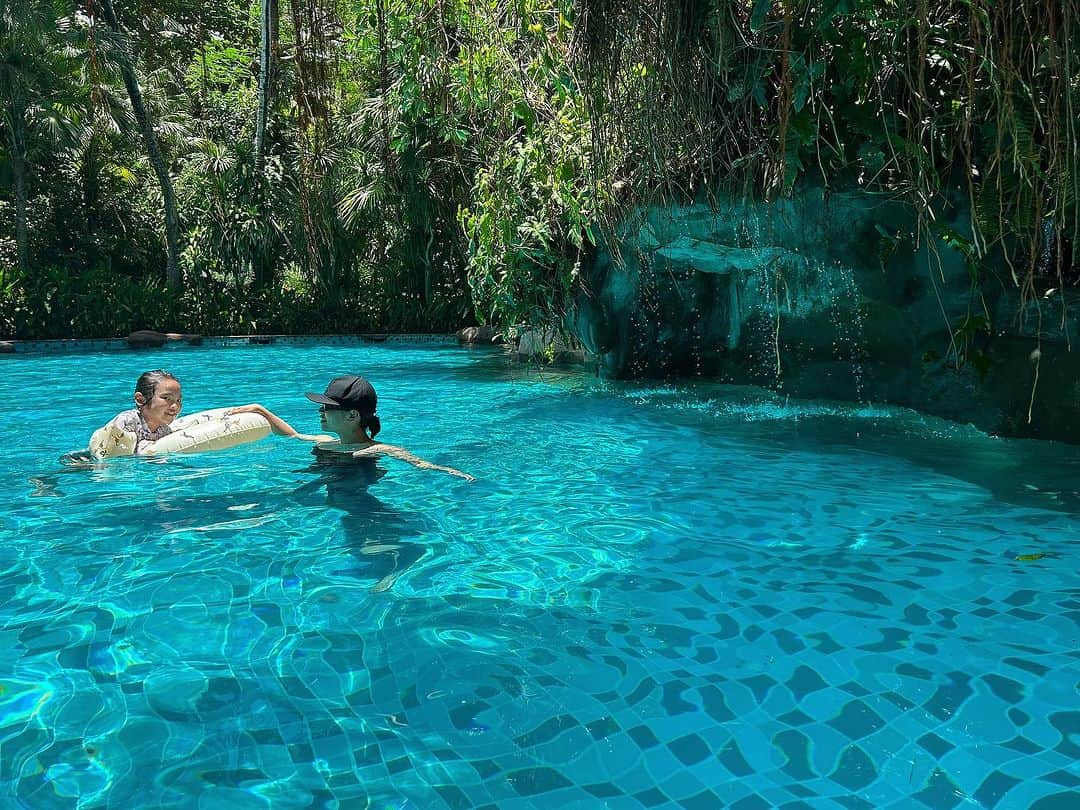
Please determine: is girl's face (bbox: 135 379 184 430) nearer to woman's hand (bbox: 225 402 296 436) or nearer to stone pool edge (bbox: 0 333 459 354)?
woman's hand (bbox: 225 402 296 436)

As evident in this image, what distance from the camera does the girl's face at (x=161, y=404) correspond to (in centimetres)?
732

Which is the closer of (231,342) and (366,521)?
(366,521)

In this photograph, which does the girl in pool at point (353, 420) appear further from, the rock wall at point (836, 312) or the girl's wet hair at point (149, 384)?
the rock wall at point (836, 312)

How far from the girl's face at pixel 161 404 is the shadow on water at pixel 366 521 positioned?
1.34m

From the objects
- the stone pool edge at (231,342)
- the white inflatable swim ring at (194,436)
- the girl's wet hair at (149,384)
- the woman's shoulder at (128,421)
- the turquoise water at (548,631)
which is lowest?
the turquoise water at (548,631)

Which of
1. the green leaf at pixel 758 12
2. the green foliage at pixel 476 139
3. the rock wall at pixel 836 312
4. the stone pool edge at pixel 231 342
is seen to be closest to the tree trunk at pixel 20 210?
the green foliage at pixel 476 139

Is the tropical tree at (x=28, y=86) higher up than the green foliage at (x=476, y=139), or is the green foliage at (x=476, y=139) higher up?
the tropical tree at (x=28, y=86)

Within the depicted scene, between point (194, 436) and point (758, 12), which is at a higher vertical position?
point (758, 12)

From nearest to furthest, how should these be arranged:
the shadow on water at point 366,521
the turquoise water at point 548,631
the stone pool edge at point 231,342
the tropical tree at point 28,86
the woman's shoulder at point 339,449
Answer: the turquoise water at point 548,631
the shadow on water at point 366,521
the woman's shoulder at point 339,449
the stone pool edge at point 231,342
the tropical tree at point 28,86

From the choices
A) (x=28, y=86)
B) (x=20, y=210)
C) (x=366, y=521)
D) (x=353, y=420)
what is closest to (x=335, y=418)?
(x=353, y=420)

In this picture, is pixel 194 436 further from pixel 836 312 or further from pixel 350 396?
pixel 836 312

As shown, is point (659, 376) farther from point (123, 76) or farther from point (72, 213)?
point (72, 213)

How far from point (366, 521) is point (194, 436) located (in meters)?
2.32

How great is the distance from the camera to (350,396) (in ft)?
20.4
